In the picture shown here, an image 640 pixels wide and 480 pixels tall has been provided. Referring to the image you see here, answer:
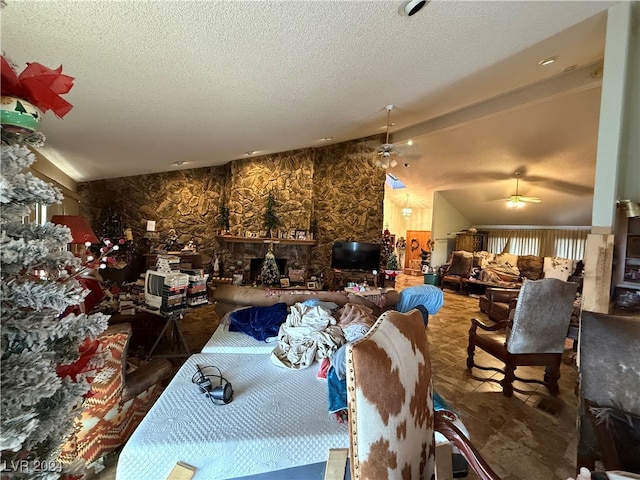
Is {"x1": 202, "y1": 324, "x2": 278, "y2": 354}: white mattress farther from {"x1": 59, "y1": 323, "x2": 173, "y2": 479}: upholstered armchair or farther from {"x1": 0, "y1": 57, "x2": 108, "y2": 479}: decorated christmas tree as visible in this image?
{"x1": 0, "y1": 57, "x2": 108, "y2": 479}: decorated christmas tree

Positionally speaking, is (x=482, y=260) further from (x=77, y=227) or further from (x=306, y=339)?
(x=77, y=227)

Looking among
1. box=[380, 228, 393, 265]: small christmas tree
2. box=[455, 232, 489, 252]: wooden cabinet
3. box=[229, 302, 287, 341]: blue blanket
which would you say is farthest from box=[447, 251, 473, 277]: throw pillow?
box=[229, 302, 287, 341]: blue blanket

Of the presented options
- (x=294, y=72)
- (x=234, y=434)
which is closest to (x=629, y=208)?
(x=294, y=72)

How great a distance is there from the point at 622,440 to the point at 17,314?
1.97 meters

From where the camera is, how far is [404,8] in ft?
5.39

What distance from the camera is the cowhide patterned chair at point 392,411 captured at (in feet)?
2.46

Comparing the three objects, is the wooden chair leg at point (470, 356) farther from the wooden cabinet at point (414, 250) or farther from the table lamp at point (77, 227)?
the wooden cabinet at point (414, 250)

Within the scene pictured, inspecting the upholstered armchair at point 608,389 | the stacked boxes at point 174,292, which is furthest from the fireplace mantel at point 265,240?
the upholstered armchair at point 608,389

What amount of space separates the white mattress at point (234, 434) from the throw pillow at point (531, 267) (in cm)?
708

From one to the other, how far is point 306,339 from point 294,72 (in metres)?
2.02

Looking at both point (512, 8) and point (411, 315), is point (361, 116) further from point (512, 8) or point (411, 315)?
point (411, 315)

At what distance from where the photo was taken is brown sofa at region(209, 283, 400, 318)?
107 inches

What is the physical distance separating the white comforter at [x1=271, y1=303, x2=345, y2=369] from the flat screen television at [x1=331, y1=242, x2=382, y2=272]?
3.53m

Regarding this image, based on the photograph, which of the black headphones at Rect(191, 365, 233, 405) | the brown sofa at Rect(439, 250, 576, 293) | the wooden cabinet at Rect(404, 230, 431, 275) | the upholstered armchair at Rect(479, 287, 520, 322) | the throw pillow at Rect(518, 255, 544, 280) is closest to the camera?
the black headphones at Rect(191, 365, 233, 405)
